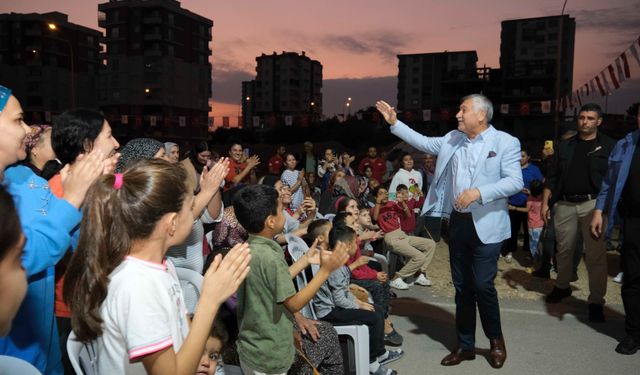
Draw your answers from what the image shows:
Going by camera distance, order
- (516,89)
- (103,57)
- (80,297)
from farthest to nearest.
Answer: (103,57) < (516,89) < (80,297)

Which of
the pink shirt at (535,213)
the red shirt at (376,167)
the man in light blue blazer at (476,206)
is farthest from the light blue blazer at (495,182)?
the red shirt at (376,167)

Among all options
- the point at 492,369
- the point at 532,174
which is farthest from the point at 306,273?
the point at 532,174

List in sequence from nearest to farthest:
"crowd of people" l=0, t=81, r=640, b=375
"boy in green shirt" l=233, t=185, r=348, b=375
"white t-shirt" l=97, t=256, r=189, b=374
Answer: "white t-shirt" l=97, t=256, r=189, b=374
"crowd of people" l=0, t=81, r=640, b=375
"boy in green shirt" l=233, t=185, r=348, b=375

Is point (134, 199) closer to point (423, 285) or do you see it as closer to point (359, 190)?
point (423, 285)

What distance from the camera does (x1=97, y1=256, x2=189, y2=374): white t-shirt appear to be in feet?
5.01

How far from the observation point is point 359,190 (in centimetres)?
857

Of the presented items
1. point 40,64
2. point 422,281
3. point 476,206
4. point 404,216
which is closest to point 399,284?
point 422,281

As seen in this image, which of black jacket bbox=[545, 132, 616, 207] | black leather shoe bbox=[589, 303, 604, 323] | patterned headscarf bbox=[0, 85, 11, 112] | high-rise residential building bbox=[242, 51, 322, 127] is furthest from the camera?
high-rise residential building bbox=[242, 51, 322, 127]

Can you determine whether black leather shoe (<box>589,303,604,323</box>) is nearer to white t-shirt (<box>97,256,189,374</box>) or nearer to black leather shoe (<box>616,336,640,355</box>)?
black leather shoe (<box>616,336,640,355</box>)

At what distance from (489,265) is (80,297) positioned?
310 cm

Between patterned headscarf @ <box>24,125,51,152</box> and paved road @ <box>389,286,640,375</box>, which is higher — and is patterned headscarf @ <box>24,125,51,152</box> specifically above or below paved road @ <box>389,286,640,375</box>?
above

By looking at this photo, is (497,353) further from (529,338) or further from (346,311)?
(346,311)

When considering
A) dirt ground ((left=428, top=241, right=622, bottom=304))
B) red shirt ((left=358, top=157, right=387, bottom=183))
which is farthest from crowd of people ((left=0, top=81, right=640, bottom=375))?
red shirt ((left=358, top=157, right=387, bottom=183))

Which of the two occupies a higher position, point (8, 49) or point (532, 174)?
point (8, 49)
